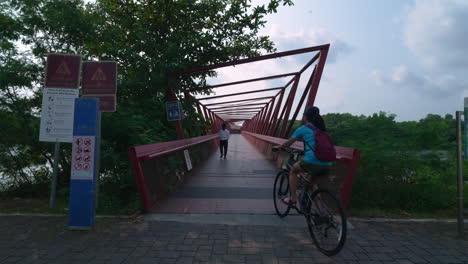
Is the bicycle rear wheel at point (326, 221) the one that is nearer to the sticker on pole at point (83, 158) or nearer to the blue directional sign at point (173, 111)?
the sticker on pole at point (83, 158)

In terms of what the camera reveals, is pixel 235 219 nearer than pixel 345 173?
Yes

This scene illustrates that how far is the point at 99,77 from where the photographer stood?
Result: 511 cm

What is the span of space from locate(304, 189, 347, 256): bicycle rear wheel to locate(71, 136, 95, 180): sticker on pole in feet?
9.33

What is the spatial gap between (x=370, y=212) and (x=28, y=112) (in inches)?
278

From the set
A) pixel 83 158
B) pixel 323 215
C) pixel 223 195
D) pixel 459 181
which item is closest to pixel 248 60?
pixel 223 195

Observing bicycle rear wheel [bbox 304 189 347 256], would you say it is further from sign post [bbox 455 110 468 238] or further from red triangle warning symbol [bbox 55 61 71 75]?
red triangle warning symbol [bbox 55 61 71 75]

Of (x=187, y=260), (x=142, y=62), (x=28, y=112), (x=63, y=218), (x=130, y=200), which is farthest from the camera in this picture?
(x=142, y=62)

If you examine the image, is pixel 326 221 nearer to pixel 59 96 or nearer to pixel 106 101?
pixel 106 101

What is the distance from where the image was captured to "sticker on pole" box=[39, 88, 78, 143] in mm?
5160

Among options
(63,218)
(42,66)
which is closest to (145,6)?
(42,66)

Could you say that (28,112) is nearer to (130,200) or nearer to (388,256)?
(130,200)

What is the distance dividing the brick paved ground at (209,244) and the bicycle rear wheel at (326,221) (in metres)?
0.12

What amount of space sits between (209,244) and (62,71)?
3.69 m

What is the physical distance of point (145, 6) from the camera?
32.5 feet
